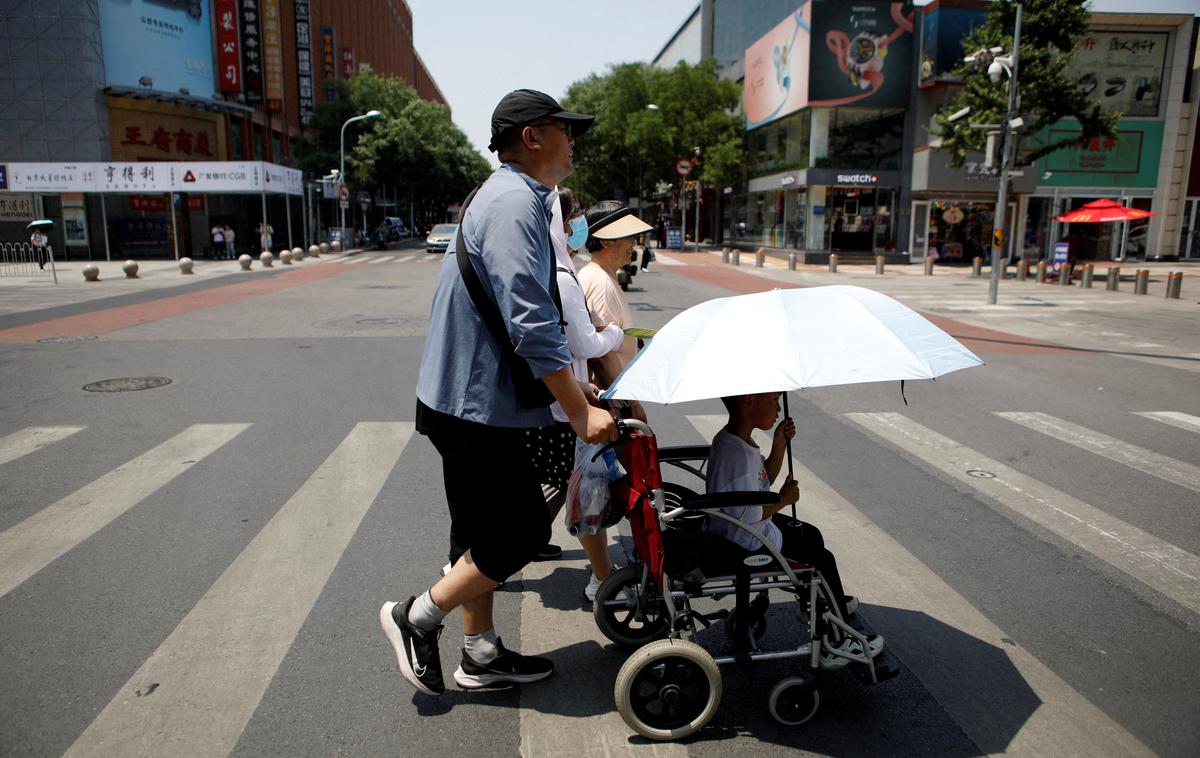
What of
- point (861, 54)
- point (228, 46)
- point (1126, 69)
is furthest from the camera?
point (228, 46)

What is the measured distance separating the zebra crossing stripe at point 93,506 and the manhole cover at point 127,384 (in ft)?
7.24

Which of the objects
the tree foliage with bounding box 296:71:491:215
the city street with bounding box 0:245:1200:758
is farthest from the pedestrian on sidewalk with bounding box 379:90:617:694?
the tree foliage with bounding box 296:71:491:215

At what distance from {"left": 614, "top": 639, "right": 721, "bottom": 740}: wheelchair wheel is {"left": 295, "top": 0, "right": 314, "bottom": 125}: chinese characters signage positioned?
50.2 m

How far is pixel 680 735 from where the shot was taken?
108 inches

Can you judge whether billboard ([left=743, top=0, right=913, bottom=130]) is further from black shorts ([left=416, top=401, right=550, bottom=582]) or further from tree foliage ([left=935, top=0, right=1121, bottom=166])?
black shorts ([left=416, top=401, right=550, bottom=582])

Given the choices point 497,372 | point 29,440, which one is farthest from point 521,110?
point 29,440

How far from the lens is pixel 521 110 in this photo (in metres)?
2.78

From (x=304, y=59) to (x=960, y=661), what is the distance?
53454 millimetres

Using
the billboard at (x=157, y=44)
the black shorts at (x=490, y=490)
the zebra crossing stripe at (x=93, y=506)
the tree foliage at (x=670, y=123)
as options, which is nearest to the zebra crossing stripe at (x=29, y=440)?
the zebra crossing stripe at (x=93, y=506)

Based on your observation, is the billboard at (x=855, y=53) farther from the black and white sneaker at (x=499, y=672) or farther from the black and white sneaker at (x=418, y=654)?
the black and white sneaker at (x=418, y=654)

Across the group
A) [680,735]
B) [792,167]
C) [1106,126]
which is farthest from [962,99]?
[680,735]

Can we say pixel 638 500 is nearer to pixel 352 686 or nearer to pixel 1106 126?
pixel 352 686

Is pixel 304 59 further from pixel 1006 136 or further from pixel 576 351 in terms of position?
pixel 576 351

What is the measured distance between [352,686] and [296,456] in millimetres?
3318
